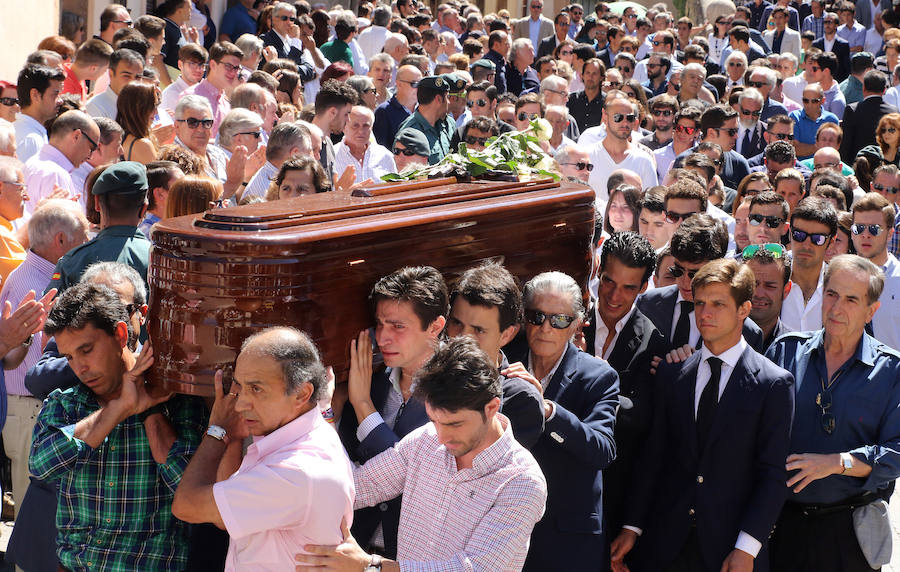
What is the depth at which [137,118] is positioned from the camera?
626 centimetres

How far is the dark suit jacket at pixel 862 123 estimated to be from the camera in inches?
476

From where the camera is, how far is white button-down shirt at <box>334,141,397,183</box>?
679cm

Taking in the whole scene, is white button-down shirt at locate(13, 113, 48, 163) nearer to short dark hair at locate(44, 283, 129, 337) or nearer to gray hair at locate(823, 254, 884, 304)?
short dark hair at locate(44, 283, 129, 337)

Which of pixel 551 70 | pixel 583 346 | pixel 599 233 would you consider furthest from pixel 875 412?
pixel 551 70

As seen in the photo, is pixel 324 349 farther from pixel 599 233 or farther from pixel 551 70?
pixel 551 70

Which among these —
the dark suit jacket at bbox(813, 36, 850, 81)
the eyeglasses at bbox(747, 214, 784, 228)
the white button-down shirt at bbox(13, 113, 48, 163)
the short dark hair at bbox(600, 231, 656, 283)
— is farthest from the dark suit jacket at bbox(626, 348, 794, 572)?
the dark suit jacket at bbox(813, 36, 850, 81)

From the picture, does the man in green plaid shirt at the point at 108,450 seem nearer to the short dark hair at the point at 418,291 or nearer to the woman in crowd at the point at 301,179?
the short dark hair at the point at 418,291

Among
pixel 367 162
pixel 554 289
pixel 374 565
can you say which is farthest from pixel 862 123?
pixel 374 565

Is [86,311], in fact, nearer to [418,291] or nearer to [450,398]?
[418,291]

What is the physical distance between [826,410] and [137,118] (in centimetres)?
425

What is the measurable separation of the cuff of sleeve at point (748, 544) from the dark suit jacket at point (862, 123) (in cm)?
940

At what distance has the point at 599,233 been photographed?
5.33m

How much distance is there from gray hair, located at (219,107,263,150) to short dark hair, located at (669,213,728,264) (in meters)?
2.94

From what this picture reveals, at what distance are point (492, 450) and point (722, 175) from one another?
6.43 meters
